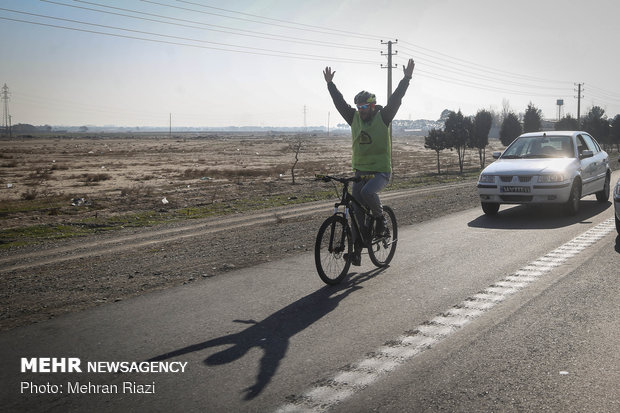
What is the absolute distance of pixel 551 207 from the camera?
13.6m

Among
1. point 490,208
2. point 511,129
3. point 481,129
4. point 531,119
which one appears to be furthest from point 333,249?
point 531,119

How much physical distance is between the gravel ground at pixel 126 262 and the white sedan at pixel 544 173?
5.18 ft

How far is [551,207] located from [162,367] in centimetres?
1186

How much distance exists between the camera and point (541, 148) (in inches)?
505

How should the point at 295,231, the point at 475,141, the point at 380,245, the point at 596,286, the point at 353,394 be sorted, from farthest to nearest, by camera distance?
the point at 475,141 < the point at 295,231 < the point at 380,245 < the point at 596,286 < the point at 353,394

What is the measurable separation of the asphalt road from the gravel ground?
55 cm

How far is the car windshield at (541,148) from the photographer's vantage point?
41.4ft

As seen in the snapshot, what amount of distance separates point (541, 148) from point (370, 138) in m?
7.65

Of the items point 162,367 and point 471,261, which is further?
point 471,261

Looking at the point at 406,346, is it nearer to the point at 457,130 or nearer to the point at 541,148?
the point at 541,148

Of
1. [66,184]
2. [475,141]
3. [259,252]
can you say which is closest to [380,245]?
[259,252]

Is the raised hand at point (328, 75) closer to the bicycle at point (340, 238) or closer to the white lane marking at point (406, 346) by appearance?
the bicycle at point (340, 238)

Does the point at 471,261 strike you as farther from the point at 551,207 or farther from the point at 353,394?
the point at 551,207

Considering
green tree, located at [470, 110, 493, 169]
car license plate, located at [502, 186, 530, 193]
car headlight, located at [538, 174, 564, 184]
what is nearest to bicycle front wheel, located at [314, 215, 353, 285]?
car license plate, located at [502, 186, 530, 193]
